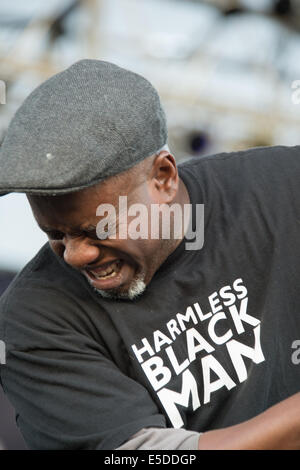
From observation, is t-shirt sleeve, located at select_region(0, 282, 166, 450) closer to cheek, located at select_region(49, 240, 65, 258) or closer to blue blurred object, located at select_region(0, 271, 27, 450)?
cheek, located at select_region(49, 240, 65, 258)

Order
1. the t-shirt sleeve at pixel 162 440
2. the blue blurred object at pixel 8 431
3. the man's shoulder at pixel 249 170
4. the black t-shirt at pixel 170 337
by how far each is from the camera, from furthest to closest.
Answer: the blue blurred object at pixel 8 431 → the man's shoulder at pixel 249 170 → the black t-shirt at pixel 170 337 → the t-shirt sleeve at pixel 162 440

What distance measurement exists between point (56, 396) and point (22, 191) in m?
0.52

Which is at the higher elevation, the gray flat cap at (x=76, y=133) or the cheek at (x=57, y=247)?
the gray flat cap at (x=76, y=133)

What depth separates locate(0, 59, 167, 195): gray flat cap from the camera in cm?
166

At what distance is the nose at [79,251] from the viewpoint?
5.83 feet

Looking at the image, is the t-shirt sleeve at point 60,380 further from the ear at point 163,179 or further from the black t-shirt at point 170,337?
the ear at point 163,179

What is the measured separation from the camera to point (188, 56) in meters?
5.45

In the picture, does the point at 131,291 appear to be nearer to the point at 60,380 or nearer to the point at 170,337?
the point at 170,337

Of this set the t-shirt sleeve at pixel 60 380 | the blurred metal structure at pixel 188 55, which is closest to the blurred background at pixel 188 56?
the blurred metal structure at pixel 188 55

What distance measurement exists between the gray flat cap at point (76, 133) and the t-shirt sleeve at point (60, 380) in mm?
372

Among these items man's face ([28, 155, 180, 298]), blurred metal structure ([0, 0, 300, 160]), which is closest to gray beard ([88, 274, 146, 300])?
man's face ([28, 155, 180, 298])

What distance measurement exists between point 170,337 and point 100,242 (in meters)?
0.32

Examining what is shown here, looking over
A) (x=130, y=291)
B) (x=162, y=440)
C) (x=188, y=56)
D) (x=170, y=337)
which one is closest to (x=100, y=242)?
(x=130, y=291)
